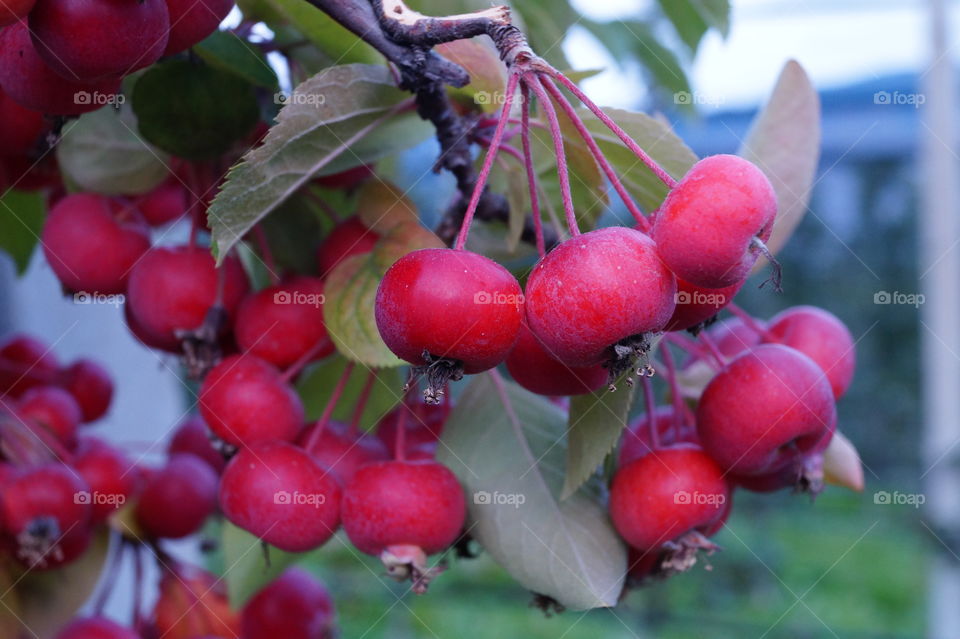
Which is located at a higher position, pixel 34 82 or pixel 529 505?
pixel 34 82

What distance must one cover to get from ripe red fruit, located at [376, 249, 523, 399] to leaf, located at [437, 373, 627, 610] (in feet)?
0.66

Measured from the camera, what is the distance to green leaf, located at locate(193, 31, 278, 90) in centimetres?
62

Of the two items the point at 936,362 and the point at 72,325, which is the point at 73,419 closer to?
the point at 72,325

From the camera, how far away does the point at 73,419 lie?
85cm

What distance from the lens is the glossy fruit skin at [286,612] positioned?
2.94 feet

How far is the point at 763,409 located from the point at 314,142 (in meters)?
0.33

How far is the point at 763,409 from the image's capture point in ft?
1.87

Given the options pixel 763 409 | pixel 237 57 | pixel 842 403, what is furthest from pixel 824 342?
pixel 842 403

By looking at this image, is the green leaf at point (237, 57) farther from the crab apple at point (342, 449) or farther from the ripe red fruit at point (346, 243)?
the crab apple at point (342, 449)

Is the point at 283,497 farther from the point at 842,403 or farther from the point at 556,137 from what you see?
the point at 842,403

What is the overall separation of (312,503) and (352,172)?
266 mm

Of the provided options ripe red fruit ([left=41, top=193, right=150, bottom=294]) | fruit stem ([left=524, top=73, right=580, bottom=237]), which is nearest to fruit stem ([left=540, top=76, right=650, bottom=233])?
fruit stem ([left=524, top=73, right=580, bottom=237])

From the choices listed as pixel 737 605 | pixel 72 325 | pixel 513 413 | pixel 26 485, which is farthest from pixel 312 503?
pixel 737 605

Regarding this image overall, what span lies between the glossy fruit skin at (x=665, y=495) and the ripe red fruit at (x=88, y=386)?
56cm
